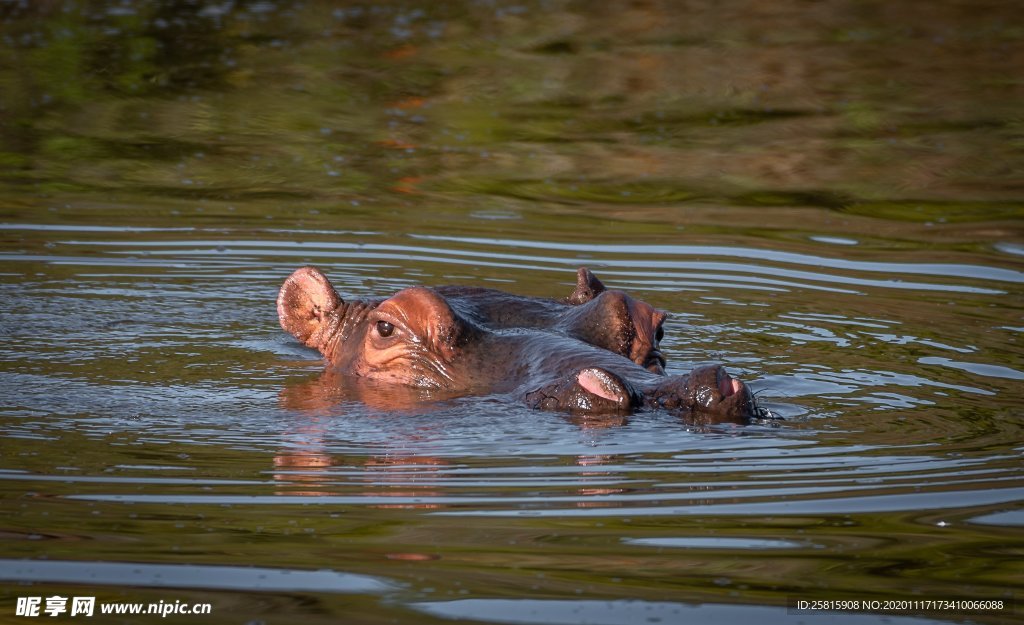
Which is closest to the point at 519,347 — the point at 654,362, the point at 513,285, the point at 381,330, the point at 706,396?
the point at 654,362

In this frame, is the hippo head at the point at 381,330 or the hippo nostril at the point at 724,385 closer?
the hippo nostril at the point at 724,385

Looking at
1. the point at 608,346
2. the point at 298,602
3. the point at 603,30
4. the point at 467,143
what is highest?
the point at 603,30

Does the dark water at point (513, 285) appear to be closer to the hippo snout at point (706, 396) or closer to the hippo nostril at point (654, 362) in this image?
the hippo snout at point (706, 396)

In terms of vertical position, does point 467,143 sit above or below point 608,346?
above

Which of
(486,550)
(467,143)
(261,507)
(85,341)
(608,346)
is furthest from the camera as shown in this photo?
(467,143)

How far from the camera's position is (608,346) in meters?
8.38

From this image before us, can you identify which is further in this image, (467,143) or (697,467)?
(467,143)

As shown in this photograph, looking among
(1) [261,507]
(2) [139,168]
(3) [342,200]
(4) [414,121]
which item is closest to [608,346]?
(1) [261,507]

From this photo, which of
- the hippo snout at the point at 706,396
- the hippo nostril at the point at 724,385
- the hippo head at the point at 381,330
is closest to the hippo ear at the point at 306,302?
the hippo head at the point at 381,330

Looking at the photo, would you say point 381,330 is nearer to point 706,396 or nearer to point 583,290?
point 583,290

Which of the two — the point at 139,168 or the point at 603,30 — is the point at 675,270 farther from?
the point at 603,30

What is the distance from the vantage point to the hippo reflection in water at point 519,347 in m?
7.39

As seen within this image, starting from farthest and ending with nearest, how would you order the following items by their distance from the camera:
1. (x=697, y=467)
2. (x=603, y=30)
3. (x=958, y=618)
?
(x=603, y=30)
(x=697, y=467)
(x=958, y=618)

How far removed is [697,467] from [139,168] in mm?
9751
